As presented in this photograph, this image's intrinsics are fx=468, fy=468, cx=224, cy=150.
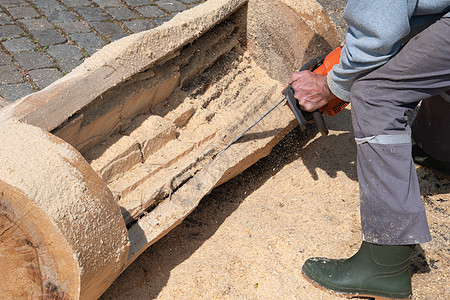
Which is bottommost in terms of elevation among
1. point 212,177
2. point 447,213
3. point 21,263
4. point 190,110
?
point 447,213

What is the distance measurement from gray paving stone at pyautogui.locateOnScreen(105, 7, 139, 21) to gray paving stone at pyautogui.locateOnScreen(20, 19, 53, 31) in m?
0.63

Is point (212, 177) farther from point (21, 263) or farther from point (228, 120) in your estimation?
point (21, 263)

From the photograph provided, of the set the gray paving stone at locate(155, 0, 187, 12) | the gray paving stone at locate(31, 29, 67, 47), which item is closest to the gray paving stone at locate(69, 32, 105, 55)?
the gray paving stone at locate(31, 29, 67, 47)

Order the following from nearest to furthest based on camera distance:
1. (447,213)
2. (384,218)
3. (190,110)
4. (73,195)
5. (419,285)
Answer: (73,195) < (384,218) < (419,285) < (447,213) < (190,110)

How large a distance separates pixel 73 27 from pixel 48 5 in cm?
54

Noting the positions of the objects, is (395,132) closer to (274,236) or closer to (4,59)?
(274,236)

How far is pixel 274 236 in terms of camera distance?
2590mm

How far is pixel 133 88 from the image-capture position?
8.59 feet

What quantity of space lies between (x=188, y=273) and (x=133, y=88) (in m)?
1.05

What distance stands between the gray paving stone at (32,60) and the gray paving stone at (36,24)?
0.44 meters

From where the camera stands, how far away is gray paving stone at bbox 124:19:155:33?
4.53 meters

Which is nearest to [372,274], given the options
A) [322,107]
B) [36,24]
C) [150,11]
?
[322,107]

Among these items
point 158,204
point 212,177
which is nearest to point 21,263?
point 158,204

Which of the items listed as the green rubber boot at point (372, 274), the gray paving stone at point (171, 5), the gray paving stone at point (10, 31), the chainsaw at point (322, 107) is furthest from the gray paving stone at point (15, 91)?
the green rubber boot at point (372, 274)
